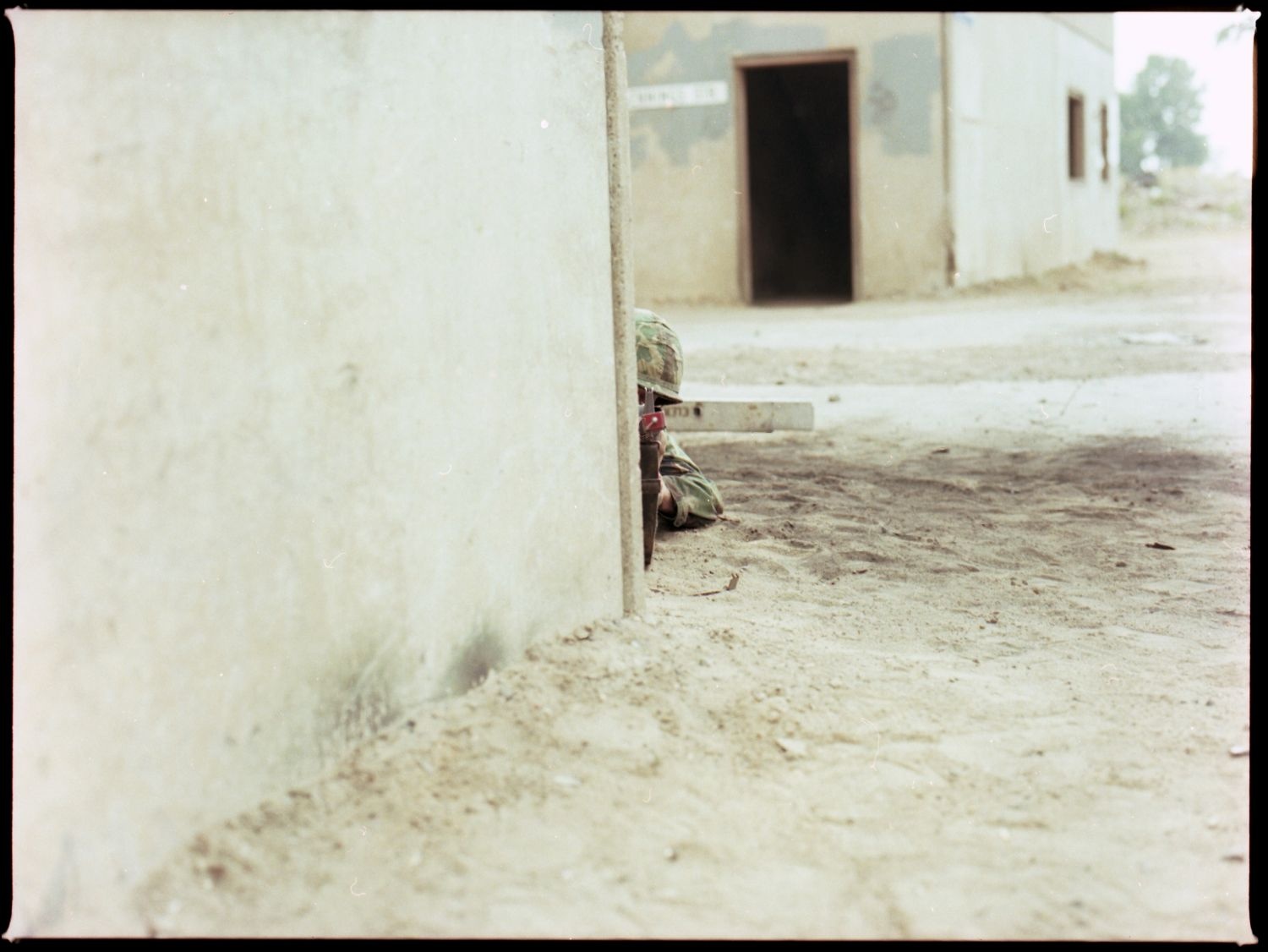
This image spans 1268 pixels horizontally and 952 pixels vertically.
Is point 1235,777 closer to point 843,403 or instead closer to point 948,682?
point 948,682

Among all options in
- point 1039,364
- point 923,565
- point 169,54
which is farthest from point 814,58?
point 169,54

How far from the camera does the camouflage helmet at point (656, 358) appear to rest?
3.97m

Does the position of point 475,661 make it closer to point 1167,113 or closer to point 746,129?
point 746,129

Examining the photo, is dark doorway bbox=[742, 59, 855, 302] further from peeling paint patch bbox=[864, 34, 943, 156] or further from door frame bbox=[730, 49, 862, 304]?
peeling paint patch bbox=[864, 34, 943, 156]

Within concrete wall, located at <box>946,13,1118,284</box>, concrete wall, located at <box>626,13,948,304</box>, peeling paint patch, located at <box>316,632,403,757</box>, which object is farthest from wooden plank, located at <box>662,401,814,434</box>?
concrete wall, located at <box>946,13,1118,284</box>

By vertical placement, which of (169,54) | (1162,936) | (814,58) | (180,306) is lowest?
(1162,936)

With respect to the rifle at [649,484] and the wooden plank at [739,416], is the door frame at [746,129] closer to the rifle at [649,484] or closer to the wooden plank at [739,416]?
the wooden plank at [739,416]

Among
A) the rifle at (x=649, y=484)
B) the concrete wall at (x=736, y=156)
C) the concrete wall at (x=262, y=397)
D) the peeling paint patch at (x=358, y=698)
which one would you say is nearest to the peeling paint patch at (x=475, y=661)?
the concrete wall at (x=262, y=397)

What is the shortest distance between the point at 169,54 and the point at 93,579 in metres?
0.70

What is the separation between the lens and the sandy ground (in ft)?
6.32

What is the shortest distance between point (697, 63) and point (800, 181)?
141 inches

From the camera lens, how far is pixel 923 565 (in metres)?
3.80

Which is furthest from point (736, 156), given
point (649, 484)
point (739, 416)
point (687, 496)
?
point (649, 484)

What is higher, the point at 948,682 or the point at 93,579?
the point at 93,579
